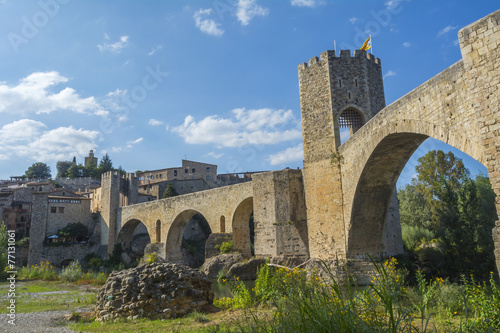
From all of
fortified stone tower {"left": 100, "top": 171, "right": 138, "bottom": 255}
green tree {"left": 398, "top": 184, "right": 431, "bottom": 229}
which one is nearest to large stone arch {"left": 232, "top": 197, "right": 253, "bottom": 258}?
green tree {"left": 398, "top": 184, "right": 431, "bottom": 229}

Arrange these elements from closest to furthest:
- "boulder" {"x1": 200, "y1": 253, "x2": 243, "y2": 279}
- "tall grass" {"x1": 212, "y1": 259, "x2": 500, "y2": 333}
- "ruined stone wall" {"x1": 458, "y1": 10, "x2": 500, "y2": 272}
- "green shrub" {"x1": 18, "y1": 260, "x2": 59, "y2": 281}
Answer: "tall grass" {"x1": 212, "y1": 259, "x2": 500, "y2": 333}
"ruined stone wall" {"x1": 458, "y1": 10, "x2": 500, "y2": 272}
"green shrub" {"x1": 18, "y1": 260, "x2": 59, "y2": 281}
"boulder" {"x1": 200, "y1": 253, "x2": 243, "y2": 279}

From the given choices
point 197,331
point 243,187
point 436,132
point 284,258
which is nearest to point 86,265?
point 243,187

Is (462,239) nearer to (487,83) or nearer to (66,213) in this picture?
(487,83)

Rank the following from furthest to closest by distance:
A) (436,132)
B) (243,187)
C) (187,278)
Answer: (243,187), (187,278), (436,132)

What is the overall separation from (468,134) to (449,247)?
31.6 ft

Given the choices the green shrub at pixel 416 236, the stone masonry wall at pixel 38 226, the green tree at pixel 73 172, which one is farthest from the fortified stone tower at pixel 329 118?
the green tree at pixel 73 172

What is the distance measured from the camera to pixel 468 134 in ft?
21.7

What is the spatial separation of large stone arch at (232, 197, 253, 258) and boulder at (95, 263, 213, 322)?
11472mm

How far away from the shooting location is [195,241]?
3316 cm

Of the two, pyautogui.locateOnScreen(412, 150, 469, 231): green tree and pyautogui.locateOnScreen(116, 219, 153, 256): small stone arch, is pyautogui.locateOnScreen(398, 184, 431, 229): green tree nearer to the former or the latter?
pyautogui.locateOnScreen(412, 150, 469, 231): green tree

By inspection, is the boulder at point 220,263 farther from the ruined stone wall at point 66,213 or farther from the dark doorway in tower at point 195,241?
the ruined stone wall at point 66,213

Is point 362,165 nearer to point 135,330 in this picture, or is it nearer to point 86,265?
point 135,330

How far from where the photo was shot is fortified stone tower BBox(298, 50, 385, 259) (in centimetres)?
1359

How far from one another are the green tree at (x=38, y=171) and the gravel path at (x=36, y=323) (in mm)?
72428
